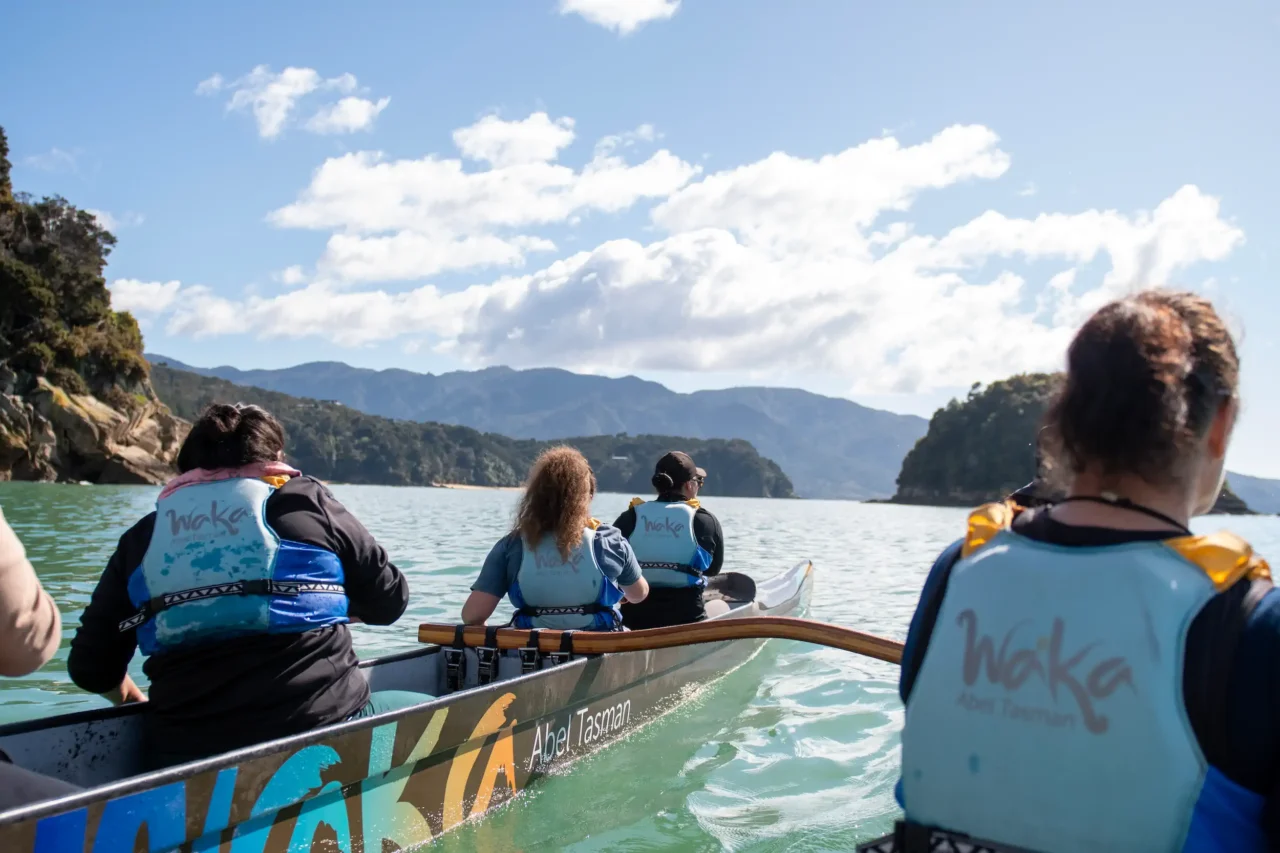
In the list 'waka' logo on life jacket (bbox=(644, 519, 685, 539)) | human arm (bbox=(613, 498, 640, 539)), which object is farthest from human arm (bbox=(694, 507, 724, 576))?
human arm (bbox=(613, 498, 640, 539))

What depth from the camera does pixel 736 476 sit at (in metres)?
171

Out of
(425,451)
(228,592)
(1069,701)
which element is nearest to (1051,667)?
(1069,701)

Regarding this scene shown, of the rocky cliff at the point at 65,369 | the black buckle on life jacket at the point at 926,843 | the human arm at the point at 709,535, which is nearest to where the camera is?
the black buckle on life jacket at the point at 926,843

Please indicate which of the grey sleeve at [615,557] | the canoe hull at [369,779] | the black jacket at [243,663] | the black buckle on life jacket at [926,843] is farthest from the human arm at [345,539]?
the black buckle on life jacket at [926,843]

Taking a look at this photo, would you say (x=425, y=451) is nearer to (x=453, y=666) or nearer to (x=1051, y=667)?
(x=453, y=666)

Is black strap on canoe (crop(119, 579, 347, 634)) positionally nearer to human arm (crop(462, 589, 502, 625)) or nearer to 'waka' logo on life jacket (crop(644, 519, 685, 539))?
human arm (crop(462, 589, 502, 625))

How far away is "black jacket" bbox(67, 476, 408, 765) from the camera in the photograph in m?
3.56

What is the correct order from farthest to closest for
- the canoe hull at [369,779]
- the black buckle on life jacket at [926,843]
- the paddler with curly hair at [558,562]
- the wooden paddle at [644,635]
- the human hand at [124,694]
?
the paddler with curly hair at [558,562] < the wooden paddle at [644,635] < the human hand at [124,694] < the canoe hull at [369,779] < the black buckle on life jacket at [926,843]

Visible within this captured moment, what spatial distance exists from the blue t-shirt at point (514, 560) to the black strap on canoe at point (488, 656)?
Result: 0.29 metres

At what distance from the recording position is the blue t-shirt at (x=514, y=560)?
6035 mm

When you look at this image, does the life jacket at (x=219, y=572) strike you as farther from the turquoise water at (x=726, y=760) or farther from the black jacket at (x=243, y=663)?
the turquoise water at (x=726, y=760)

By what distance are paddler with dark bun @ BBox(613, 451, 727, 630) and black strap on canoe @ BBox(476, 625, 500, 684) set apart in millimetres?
2097

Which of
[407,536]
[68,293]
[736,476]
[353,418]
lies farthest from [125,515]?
[736,476]

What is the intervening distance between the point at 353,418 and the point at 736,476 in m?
68.1
